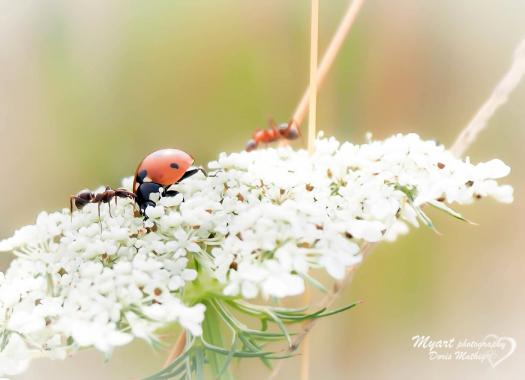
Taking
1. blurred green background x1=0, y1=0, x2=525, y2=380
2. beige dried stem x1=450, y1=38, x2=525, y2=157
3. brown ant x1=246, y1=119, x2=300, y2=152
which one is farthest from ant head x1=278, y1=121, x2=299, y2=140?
beige dried stem x1=450, y1=38, x2=525, y2=157

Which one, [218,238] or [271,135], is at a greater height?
[271,135]

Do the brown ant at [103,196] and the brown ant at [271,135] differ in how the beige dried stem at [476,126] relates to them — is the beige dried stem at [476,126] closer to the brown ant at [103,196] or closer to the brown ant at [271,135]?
the brown ant at [103,196]

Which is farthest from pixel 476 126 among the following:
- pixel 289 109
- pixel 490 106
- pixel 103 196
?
pixel 289 109

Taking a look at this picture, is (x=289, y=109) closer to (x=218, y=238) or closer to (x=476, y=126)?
(x=476, y=126)

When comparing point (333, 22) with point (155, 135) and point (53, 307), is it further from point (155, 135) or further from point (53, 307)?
point (53, 307)

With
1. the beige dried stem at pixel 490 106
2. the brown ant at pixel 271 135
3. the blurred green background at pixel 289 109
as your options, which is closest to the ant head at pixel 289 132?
the brown ant at pixel 271 135

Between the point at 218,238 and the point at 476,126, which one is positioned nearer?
the point at 218,238

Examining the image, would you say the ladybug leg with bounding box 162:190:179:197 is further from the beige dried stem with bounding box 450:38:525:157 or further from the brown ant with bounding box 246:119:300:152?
the brown ant with bounding box 246:119:300:152

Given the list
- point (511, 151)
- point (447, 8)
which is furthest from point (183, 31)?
point (511, 151)
